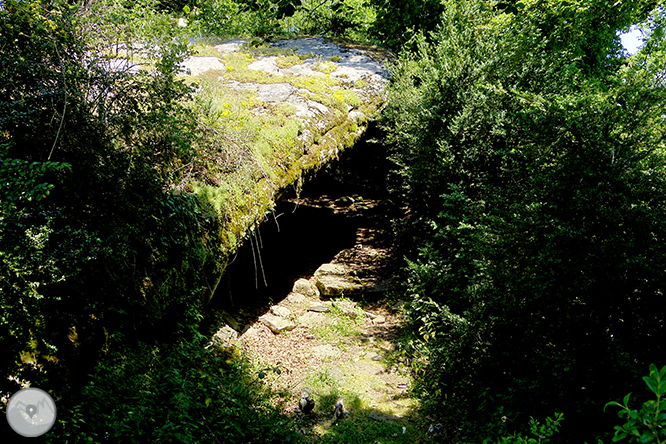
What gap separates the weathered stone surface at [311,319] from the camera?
260 inches

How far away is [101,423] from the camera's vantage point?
2143 mm

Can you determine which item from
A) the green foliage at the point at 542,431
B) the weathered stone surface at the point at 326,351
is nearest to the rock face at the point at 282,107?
the weathered stone surface at the point at 326,351

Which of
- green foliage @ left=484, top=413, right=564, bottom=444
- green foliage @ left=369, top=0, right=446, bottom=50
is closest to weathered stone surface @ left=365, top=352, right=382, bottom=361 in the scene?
green foliage @ left=484, top=413, right=564, bottom=444

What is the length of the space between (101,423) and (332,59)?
8.47 metres

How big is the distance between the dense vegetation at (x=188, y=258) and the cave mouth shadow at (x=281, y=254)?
2069 millimetres

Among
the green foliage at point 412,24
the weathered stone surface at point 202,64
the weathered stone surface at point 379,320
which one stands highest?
the green foliage at point 412,24

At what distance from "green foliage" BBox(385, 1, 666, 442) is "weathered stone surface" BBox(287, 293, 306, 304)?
90.2 inches

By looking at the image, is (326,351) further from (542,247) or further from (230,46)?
(230,46)

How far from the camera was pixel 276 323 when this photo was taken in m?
6.34

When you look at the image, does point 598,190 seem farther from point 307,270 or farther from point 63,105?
point 307,270

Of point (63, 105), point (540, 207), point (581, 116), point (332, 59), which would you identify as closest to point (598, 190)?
point (540, 207)

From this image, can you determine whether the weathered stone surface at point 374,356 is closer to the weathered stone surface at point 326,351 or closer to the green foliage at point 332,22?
the weathered stone surface at point 326,351

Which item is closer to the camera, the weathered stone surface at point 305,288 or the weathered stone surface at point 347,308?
the weathered stone surface at point 347,308

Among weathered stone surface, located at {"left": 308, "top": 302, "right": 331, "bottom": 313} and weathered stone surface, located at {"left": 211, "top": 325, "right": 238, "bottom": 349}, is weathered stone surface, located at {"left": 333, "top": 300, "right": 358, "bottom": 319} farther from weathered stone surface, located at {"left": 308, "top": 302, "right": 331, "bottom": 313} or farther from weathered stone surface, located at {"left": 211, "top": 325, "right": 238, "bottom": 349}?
weathered stone surface, located at {"left": 211, "top": 325, "right": 238, "bottom": 349}
